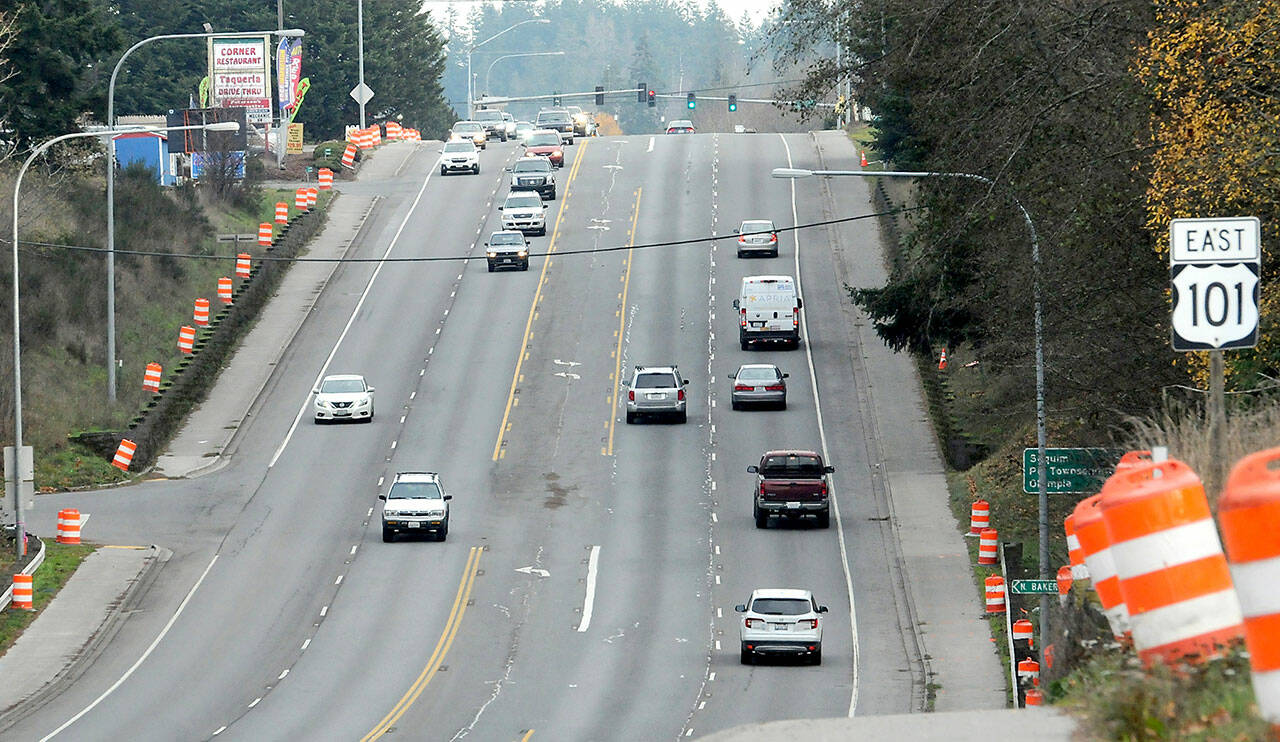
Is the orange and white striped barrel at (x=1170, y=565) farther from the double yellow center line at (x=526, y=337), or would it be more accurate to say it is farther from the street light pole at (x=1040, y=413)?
the double yellow center line at (x=526, y=337)

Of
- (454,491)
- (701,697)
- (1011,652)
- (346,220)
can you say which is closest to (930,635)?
(1011,652)

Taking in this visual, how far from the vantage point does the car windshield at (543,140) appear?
8875cm

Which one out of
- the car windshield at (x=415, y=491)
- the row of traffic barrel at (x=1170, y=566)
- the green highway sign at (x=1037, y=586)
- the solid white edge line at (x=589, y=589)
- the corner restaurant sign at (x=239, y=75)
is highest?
the corner restaurant sign at (x=239, y=75)

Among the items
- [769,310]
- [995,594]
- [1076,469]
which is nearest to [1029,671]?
[1076,469]

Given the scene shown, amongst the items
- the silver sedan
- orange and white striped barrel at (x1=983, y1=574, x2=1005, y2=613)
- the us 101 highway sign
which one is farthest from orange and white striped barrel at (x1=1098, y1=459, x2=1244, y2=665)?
the silver sedan

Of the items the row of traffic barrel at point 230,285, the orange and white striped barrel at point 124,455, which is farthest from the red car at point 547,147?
the orange and white striped barrel at point 124,455

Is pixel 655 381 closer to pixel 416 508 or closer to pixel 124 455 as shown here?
pixel 416 508

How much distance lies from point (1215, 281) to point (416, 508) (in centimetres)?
2934

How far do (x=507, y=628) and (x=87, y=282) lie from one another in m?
29.4

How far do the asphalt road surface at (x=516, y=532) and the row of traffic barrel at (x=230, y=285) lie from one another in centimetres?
194

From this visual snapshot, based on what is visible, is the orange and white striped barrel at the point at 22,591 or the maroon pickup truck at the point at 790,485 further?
the maroon pickup truck at the point at 790,485

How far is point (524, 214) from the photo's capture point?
72.4 metres

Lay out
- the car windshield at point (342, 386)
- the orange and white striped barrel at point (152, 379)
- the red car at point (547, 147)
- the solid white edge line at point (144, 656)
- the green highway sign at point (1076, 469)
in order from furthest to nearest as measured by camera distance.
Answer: the red car at point (547, 147)
the orange and white striped barrel at point (152, 379)
the car windshield at point (342, 386)
the solid white edge line at point (144, 656)
the green highway sign at point (1076, 469)

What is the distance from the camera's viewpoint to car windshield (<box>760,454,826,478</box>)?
4138cm
